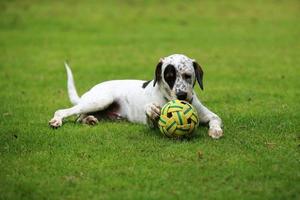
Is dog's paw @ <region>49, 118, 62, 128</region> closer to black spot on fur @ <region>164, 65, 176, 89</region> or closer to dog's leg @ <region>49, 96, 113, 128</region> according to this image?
dog's leg @ <region>49, 96, 113, 128</region>

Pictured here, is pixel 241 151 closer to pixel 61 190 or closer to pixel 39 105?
pixel 61 190

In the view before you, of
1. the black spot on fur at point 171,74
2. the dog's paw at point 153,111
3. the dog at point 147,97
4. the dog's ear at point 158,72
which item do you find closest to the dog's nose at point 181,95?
the dog at point 147,97

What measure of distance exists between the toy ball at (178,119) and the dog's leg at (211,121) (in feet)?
0.94

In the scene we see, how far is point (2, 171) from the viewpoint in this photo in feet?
23.6

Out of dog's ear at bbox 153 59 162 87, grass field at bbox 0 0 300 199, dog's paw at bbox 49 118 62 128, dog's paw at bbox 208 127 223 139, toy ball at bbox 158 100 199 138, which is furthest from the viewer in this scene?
dog's paw at bbox 49 118 62 128

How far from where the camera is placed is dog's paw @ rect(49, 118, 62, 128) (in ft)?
31.2

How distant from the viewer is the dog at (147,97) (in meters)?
8.78

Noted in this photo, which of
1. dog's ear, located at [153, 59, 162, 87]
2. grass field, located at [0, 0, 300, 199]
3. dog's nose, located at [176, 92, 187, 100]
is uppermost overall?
dog's ear, located at [153, 59, 162, 87]

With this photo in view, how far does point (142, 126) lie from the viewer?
9430 millimetres

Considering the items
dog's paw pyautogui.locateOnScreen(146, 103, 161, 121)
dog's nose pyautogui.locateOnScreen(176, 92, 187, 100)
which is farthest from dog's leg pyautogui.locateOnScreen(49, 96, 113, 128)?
dog's nose pyautogui.locateOnScreen(176, 92, 187, 100)

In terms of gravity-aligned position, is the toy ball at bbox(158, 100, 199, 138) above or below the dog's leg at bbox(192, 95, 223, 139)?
above

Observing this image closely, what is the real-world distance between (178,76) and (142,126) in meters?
1.06

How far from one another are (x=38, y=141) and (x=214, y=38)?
42.4ft

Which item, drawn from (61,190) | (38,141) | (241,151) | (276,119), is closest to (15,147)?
(38,141)
